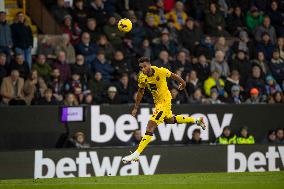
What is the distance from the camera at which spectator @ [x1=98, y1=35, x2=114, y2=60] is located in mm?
22797

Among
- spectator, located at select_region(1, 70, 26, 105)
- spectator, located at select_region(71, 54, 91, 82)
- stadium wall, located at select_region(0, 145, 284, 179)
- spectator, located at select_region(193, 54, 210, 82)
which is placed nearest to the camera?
stadium wall, located at select_region(0, 145, 284, 179)

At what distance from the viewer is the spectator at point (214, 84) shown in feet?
75.2

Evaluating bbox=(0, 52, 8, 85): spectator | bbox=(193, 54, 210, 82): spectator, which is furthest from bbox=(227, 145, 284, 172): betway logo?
bbox=(0, 52, 8, 85): spectator

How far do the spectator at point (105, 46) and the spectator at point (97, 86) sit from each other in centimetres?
134

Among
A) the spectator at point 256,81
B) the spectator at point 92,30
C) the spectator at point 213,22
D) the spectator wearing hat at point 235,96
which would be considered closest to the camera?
the spectator wearing hat at point 235,96

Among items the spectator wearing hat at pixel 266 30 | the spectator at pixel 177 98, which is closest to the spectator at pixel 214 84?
the spectator at pixel 177 98

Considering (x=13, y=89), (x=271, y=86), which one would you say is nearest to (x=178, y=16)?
(x=271, y=86)

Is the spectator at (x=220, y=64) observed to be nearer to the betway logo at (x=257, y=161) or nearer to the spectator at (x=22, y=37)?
the betway logo at (x=257, y=161)

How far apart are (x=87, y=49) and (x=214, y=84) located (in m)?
3.48

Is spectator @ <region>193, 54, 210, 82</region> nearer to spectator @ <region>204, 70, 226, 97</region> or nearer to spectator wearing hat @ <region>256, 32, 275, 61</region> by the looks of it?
spectator @ <region>204, 70, 226, 97</region>

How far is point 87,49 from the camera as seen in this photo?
22766mm

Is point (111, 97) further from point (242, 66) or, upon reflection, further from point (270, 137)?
point (242, 66)

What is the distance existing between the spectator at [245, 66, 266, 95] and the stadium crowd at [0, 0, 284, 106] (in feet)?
0.09

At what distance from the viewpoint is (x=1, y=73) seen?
821 inches
